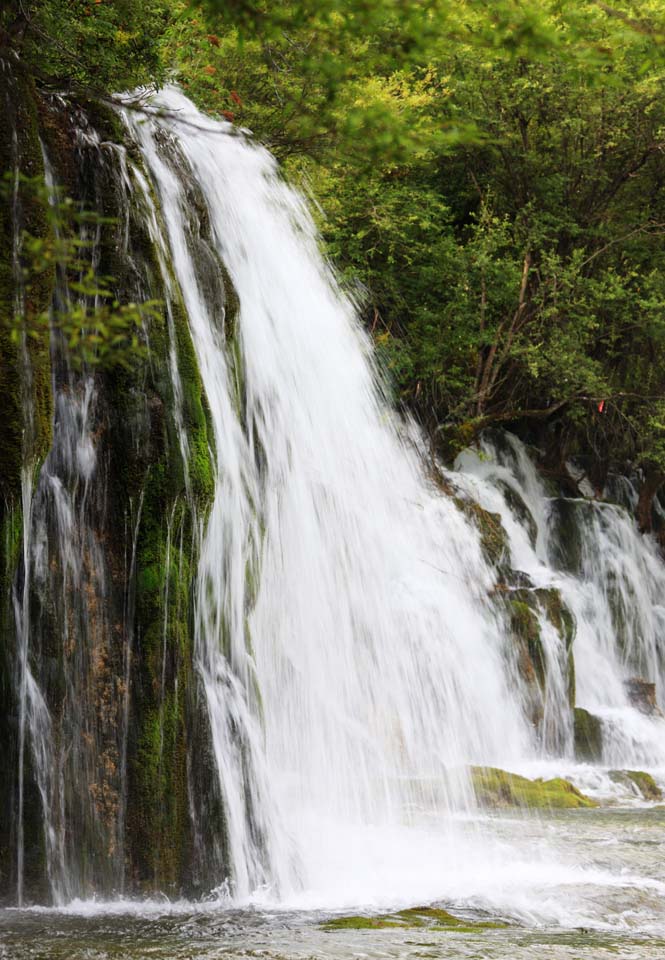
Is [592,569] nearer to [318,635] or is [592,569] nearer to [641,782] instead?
[641,782]

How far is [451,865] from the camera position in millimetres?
8023

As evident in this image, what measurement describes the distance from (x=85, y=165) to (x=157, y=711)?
3957mm

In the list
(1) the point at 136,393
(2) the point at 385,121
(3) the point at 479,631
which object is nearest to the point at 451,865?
(1) the point at 136,393

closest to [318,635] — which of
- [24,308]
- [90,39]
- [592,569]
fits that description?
[24,308]

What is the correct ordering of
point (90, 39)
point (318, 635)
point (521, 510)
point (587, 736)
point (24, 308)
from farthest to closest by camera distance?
point (521, 510), point (587, 736), point (318, 635), point (90, 39), point (24, 308)

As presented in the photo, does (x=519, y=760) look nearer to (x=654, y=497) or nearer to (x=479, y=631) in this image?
(x=479, y=631)

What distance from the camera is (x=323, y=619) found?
36.6 ft

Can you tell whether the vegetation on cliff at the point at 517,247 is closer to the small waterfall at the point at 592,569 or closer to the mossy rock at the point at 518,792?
the small waterfall at the point at 592,569

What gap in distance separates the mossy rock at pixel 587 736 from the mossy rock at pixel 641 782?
5.34ft

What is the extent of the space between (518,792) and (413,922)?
17.5ft

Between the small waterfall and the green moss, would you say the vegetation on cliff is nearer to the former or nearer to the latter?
the small waterfall

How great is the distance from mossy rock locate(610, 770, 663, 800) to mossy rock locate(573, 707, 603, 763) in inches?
64.1

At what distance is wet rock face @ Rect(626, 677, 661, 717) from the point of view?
17672 millimetres

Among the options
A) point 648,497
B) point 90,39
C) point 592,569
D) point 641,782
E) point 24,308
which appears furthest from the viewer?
point 648,497
